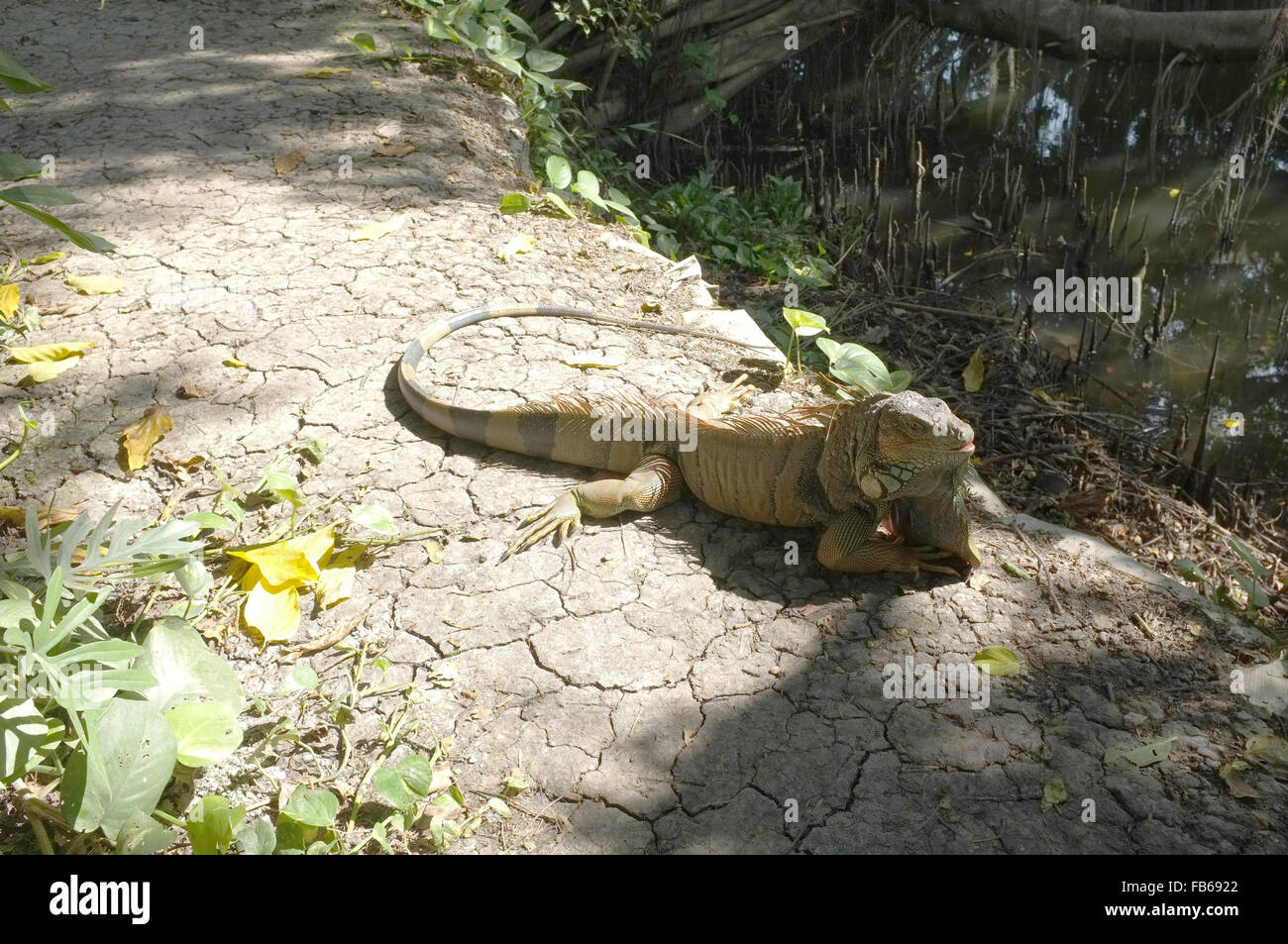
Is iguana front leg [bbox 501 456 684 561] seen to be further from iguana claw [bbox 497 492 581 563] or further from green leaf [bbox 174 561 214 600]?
green leaf [bbox 174 561 214 600]

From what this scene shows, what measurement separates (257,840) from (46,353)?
8.50 ft

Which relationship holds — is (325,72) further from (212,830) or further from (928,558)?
(212,830)

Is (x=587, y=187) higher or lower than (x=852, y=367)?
higher

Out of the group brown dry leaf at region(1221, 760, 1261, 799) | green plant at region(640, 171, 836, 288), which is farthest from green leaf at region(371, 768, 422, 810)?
green plant at region(640, 171, 836, 288)

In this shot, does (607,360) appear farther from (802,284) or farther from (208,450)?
(802,284)

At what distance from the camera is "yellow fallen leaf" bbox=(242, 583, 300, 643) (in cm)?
289

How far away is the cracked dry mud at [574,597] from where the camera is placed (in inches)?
97.1

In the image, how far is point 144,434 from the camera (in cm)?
358

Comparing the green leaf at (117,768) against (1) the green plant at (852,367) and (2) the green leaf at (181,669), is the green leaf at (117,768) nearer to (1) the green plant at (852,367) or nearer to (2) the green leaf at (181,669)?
(2) the green leaf at (181,669)

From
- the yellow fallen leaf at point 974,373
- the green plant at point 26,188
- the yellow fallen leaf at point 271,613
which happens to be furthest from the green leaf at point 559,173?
the green plant at point 26,188

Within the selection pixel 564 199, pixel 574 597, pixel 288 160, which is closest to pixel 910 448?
pixel 574 597

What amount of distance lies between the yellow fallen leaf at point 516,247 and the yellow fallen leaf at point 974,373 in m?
2.30

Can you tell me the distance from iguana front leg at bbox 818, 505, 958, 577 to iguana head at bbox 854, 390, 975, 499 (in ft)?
0.36
